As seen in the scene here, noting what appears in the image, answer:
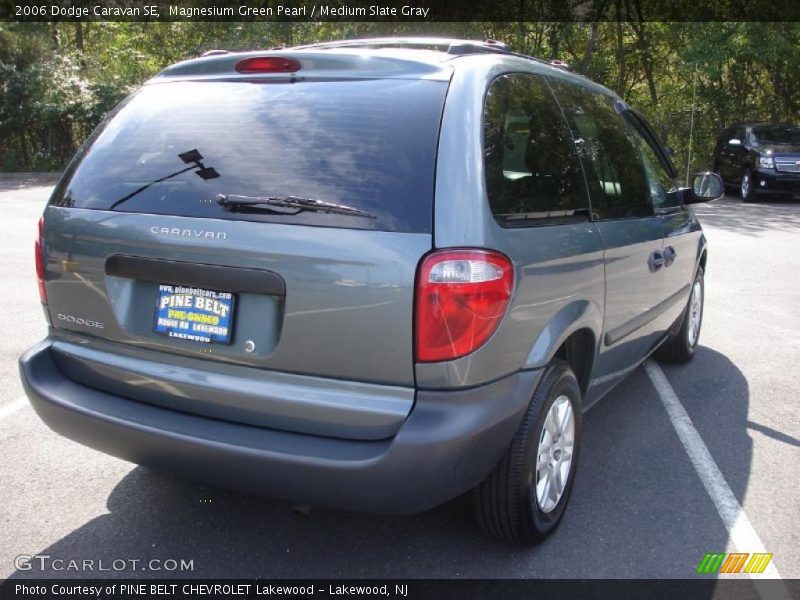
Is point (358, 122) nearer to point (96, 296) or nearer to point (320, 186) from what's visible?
point (320, 186)

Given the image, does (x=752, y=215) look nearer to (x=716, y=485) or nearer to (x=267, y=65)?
(x=716, y=485)

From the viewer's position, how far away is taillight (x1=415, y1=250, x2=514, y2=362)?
2455 millimetres

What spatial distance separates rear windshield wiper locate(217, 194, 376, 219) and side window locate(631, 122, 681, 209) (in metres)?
2.33

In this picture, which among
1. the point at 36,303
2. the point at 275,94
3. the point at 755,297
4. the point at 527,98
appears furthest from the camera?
the point at 755,297

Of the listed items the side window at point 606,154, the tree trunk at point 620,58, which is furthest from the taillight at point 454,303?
the tree trunk at point 620,58

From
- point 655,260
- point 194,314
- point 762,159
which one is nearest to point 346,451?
point 194,314

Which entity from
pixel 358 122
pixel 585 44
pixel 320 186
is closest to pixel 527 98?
pixel 358 122

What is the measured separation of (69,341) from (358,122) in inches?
54.3

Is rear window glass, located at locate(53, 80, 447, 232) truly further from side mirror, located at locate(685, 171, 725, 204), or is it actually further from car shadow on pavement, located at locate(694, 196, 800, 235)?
car shadow on pavement, located at locate(694, 196, 800, 235)

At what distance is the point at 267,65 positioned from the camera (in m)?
2.95

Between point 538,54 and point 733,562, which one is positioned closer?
point 733,562

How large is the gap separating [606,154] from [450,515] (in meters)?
1.85

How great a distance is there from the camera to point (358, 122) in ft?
8.80

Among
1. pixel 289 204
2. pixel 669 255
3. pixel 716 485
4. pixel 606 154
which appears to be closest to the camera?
pixel 289 204
